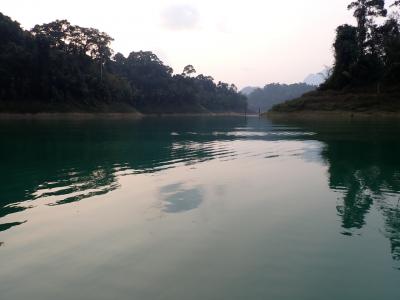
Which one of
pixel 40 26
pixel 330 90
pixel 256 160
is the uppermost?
pixel 40 26

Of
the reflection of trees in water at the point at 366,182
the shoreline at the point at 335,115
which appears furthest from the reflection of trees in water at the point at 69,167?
the shoreline at the point at 335,115

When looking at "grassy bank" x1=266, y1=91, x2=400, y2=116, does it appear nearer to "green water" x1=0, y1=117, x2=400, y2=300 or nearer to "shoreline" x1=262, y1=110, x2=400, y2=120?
"shoreline" x1=262, y1=110, x2=400, y2=120

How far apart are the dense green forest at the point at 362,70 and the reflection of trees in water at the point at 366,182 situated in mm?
50967

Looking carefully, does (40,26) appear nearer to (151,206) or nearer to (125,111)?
(125,111)

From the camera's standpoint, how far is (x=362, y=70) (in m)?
81.3

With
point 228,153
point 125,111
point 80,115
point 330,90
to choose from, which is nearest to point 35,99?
point 80,115

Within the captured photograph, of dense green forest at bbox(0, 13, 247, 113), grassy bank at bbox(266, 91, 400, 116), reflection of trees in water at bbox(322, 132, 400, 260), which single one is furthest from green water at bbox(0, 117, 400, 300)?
dense green forest at bbox(0, 13, 247, 113)

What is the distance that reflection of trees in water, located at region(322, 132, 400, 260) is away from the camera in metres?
10.7

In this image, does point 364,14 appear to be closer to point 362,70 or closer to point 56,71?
point 362,70

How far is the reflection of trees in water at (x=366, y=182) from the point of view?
35.1 ft

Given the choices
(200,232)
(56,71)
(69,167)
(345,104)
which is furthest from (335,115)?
(56,71)

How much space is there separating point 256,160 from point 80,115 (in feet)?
296

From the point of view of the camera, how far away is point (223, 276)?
7.20 meters

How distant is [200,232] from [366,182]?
360 inches
